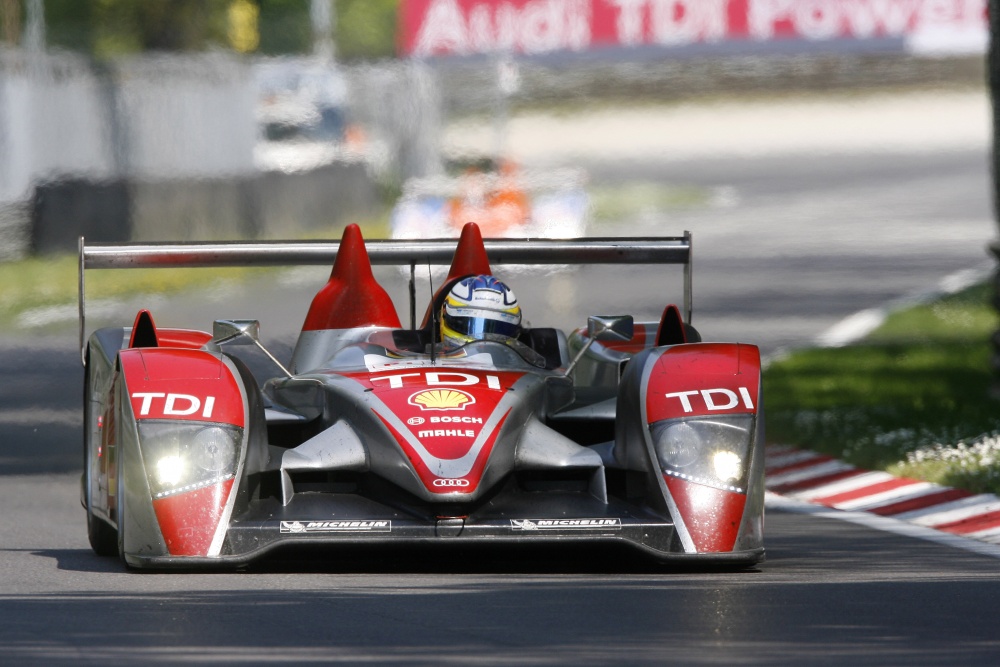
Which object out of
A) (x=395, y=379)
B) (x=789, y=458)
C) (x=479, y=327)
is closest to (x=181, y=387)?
(x=395, y=379)

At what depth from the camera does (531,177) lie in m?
24.5

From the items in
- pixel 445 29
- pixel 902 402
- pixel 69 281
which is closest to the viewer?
pixel 902 402

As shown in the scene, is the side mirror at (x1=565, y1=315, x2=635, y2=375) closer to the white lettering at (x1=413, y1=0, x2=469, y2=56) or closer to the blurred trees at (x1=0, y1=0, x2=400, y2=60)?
the blurred trees at (x1=0, y1=0, x2=400, y2=60)

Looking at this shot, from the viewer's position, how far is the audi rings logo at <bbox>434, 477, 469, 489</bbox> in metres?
6.93

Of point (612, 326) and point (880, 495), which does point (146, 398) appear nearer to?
point (612, 326)

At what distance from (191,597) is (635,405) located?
1.82 meters

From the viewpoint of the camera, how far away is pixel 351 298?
29.9 ft

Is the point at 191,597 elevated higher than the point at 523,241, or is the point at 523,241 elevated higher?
the point at 523,241

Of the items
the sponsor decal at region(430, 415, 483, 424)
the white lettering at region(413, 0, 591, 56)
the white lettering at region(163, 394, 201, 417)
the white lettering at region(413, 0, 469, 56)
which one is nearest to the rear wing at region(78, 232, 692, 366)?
the white lettering at region(163, 394, 201, 417)

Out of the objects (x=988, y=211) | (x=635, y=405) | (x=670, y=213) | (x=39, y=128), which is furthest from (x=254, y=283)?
(x=635, y=405)

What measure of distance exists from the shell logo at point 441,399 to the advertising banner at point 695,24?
23.7 meters

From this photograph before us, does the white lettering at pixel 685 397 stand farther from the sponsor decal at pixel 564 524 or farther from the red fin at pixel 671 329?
the red fin at pixel 671 329

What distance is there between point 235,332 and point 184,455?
140 cm

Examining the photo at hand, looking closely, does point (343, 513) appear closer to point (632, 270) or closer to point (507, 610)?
point (507, 610)
